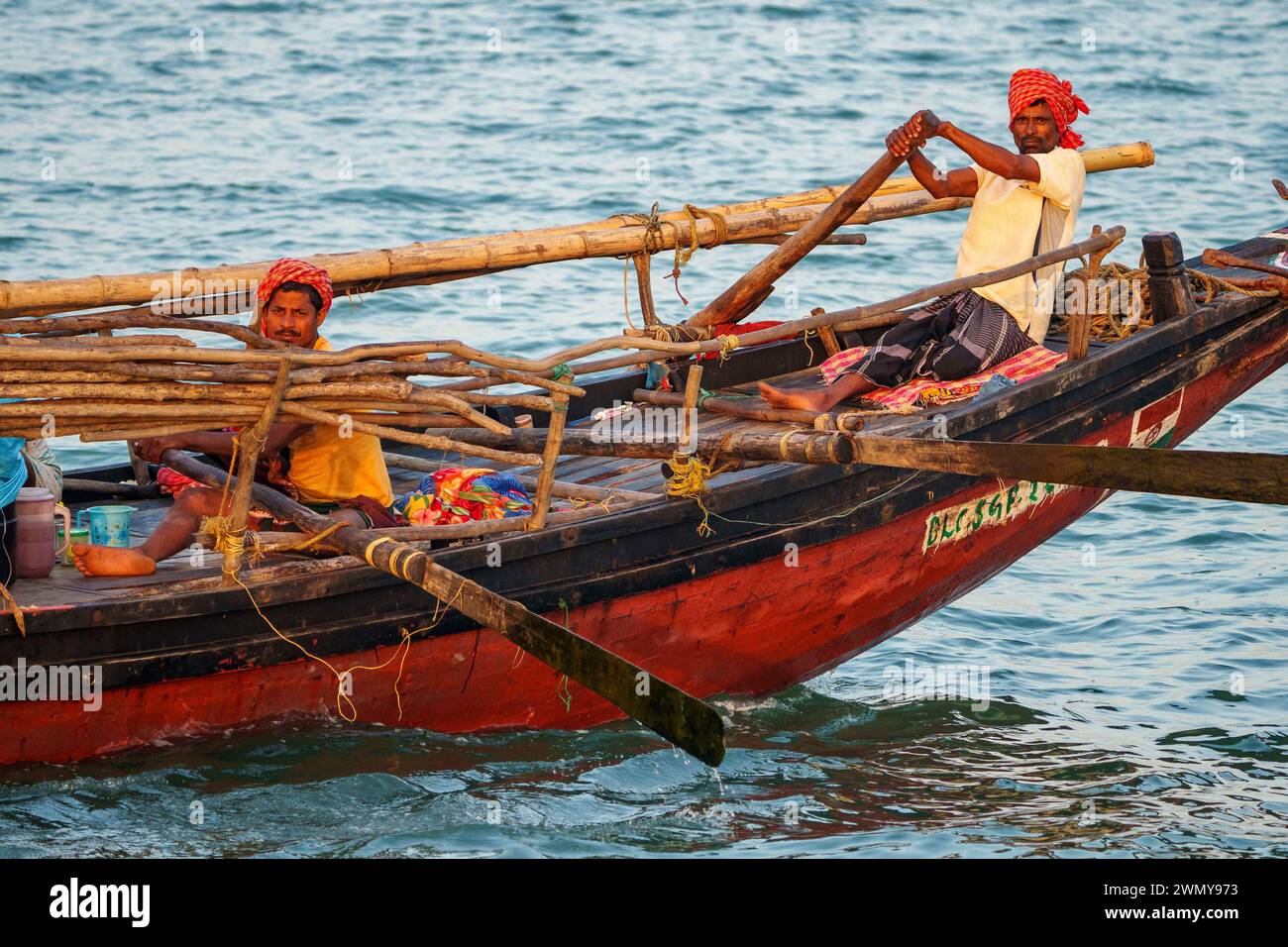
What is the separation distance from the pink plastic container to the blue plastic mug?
30 centimetres

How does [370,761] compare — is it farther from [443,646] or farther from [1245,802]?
[1245,802]

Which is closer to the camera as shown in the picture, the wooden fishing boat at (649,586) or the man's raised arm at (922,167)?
the wooden fishing boat at (649,586)

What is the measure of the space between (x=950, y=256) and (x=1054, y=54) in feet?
23.4

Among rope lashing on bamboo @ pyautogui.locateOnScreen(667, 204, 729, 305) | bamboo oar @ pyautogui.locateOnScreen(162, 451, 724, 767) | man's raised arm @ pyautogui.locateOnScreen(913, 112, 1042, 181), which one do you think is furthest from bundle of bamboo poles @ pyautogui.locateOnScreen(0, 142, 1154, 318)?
bamboo oar @ pyautogui.locateOnScreen(162, 451, 724, 767)

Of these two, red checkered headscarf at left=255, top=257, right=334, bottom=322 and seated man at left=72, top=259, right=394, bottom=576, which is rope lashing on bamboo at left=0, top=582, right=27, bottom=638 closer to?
seated man at left=72, top=259, right=394, bottom=576

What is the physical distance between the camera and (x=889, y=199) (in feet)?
22.8

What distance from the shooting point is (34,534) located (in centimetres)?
481

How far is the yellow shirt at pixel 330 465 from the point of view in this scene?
5.30 m

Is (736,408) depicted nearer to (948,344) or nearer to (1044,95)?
(948,344)

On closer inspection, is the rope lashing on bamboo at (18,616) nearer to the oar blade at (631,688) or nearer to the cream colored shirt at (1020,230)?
the oar blade at (631,688)

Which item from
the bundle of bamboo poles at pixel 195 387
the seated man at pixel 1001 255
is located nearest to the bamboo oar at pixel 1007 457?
the bundle of bamboo poles at pixel 195 387

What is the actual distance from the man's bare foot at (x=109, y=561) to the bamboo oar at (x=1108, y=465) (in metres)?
2.24

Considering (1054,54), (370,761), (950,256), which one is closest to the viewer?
(370,761)
